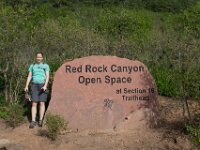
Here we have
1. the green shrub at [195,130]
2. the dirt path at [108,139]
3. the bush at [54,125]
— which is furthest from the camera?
the bush at [54,125]

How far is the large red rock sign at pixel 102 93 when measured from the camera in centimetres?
961

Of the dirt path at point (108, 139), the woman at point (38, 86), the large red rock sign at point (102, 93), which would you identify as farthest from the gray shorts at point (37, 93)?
the dirt path at point (108, 139)

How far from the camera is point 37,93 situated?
9.66m

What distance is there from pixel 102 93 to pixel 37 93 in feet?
4.08

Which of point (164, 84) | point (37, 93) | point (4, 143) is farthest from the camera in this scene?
point (164, 84)

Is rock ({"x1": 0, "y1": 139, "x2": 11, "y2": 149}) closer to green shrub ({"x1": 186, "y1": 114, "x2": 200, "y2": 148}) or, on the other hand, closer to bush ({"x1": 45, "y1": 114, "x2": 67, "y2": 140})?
bush ({"x1": 45, "y1": 114, "x2": 67, "y2": 140})

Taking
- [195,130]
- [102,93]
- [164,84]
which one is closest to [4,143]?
[102,93]

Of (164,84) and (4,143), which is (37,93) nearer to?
(4,143)

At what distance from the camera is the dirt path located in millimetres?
8453

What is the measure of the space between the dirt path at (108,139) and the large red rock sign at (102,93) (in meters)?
0.31

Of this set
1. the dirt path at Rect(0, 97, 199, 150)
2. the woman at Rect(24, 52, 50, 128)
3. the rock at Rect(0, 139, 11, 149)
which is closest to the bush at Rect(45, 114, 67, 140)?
the dirt path at Rect(0, 97, 199, 150)

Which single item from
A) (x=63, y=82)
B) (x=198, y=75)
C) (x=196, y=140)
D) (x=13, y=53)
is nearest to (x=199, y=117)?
(x=198, y=75)

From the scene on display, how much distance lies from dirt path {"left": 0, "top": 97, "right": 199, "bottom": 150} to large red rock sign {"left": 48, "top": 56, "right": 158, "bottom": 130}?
307 mm

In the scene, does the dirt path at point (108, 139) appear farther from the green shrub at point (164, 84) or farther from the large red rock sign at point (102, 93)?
the green shrub at point (164, 84)
